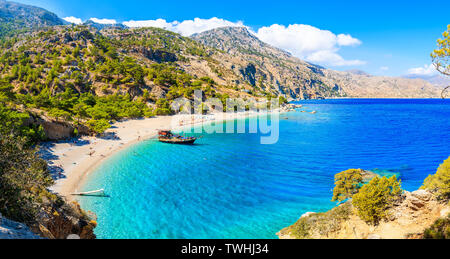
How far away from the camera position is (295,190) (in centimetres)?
2505

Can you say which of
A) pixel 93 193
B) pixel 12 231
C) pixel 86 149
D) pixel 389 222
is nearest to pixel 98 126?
pixel 86 149

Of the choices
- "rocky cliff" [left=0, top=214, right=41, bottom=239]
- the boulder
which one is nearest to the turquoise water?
"rocky cliff" [left=0, top=214, right=41, bottom=239]

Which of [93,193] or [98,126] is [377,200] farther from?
[98,126]

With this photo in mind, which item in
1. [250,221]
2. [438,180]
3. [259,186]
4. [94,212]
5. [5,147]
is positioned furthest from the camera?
[259,186]

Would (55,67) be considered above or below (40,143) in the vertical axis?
above

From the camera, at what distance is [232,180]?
94.4 ft

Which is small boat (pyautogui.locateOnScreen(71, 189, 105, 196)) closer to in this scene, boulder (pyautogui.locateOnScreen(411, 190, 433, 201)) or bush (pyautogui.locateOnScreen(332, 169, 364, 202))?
bush (pyautogui.locateOnScreen(332, 169, 364, 202))

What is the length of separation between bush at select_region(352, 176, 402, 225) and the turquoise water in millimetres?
6701

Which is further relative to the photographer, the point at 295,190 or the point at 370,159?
the point at 370,159

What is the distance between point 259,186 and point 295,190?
4.34 metres

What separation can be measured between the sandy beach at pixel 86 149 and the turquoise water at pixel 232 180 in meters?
1.95
